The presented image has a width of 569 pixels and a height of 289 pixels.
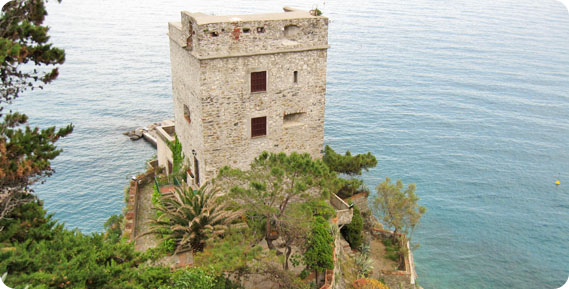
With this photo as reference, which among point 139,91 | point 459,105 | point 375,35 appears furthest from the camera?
point 375,35

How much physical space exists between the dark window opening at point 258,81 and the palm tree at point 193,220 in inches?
222

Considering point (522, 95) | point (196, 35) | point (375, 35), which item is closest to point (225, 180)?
point (196, 35)

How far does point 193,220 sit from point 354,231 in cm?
1136

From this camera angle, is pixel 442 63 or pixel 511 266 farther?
pixel 442 63

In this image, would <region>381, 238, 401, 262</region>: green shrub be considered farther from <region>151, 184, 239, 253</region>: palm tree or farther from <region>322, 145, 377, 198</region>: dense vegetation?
<region>151, 184, 239, 253</region>: palm tree

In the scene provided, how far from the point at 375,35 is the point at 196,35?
6711cm

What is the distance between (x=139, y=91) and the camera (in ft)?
218

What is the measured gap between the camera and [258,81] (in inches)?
955

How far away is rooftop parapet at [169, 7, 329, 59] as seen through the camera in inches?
885

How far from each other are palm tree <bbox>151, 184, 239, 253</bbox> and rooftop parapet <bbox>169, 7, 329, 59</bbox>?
639cm

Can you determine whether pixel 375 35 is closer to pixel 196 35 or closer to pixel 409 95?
pixel 409 95

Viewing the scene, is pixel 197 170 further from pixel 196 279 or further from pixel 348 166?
pixel 348 166

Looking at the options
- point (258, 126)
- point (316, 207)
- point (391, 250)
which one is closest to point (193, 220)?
point (316, 207)

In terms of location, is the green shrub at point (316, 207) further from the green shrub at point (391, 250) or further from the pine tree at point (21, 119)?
the pine tree at point (21, 119)
